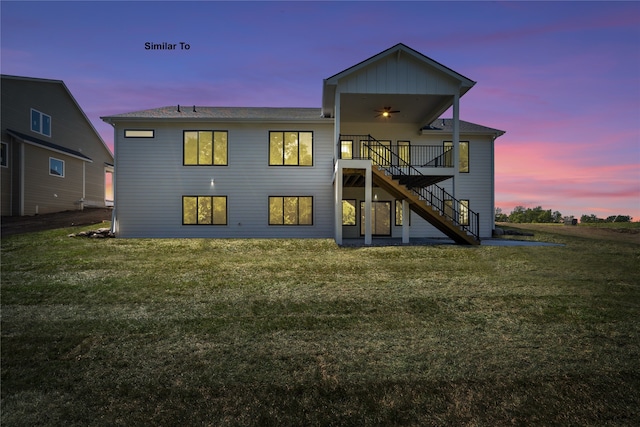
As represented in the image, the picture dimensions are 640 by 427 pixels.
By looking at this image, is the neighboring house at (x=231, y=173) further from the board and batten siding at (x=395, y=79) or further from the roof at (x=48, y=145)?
the roof at (x=48, y=145)

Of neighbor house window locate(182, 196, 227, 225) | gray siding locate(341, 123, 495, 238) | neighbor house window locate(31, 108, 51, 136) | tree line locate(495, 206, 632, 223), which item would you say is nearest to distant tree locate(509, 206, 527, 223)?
tree line locate(495, 206, 632, 223)

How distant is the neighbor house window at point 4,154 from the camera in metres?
22.9

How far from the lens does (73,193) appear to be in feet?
95.5

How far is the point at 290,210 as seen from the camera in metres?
19.8

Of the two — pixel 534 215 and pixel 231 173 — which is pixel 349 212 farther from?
pixel 534 215

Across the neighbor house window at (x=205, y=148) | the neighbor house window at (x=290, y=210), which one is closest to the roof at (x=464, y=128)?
the neighbor house window at (x=290, y=210)

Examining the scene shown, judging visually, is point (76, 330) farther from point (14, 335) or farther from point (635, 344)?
point (635, 344)

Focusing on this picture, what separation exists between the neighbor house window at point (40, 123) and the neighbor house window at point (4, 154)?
2830 millimetres

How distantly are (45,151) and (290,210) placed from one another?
18254 millimetres

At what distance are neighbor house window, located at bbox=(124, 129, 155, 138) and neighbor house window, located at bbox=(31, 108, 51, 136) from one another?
11169 millimetres

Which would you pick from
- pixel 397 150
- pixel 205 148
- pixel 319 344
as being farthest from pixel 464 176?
pixel 319 344

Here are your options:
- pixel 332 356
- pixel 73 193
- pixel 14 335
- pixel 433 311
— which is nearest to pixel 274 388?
pixel 332 356

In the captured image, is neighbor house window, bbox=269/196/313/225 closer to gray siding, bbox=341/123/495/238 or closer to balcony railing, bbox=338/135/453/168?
gray siding, bbox=341/123/495/238

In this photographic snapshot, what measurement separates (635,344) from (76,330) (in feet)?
32.8
